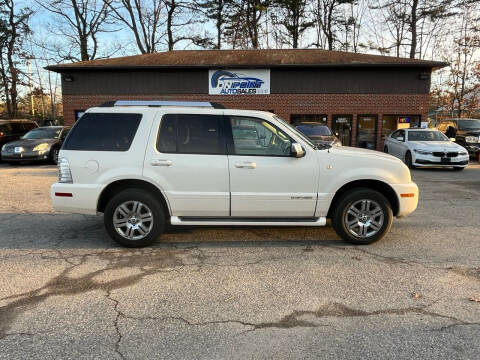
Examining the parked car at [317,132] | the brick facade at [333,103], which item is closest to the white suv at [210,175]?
the parked car at [317,132]

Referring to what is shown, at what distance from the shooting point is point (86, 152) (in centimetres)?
453

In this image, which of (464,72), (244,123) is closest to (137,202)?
(244,123)

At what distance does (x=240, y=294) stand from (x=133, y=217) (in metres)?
1.94

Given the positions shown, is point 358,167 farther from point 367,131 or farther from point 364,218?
point 367,131

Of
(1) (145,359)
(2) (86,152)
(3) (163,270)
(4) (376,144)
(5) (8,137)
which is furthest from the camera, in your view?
(4) (376,144)

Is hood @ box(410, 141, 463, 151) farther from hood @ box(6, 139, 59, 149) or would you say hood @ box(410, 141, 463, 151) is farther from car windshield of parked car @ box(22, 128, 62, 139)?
car windshield of parked car @ box(22, 128, 62, 139)

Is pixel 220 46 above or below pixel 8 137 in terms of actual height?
above

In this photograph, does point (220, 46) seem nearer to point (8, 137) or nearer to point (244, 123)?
point (8, 137)

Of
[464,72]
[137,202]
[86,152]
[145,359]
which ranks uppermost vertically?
[464,72]

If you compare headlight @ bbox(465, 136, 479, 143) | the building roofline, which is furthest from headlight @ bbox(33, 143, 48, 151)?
headlight @ bbox(465, 136, 479, 143)

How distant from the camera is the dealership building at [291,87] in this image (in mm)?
18125

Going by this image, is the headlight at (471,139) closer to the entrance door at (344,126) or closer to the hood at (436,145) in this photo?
the hood at (436,145)

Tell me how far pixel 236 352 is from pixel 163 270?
5.47 ft

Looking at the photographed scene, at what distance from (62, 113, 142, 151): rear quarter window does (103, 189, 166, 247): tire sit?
0.65m
